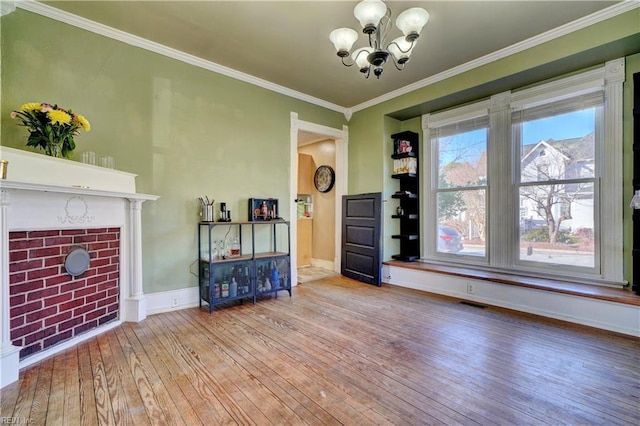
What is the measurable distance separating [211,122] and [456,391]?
12.3 feet

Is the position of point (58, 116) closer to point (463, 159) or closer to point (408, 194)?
point (408, 194)

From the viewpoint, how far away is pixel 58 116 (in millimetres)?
2271

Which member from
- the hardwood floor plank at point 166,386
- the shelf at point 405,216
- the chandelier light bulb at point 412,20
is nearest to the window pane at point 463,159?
the shelf at point 405,216

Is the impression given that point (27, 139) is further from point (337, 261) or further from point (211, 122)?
point (337, 261)

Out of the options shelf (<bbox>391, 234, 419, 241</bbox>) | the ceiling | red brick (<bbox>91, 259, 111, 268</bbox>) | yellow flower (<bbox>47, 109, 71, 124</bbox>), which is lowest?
red brick (<bbox>91, 259, 111, 268</bbox>)

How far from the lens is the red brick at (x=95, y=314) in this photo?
2.56m

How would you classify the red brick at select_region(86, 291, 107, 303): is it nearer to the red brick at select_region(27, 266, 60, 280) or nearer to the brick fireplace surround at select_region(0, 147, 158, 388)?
the brick fireplace surround at select_region(0, 147, 158, 388)

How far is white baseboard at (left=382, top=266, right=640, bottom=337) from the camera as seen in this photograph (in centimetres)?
267

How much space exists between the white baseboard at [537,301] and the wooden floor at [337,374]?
0.44 ft

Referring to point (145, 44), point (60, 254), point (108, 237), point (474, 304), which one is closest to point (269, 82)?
point (145, 44)

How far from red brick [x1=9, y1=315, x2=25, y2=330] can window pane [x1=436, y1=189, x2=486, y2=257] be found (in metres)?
4.82

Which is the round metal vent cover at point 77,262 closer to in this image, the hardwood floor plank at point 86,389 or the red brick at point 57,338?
the red brick at point 57,338

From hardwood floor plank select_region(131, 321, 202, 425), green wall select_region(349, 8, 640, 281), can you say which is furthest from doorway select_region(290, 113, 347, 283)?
hardwood floor plank select_region(131, 321, 202, 425)

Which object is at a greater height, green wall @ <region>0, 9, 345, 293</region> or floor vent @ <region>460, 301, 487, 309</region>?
green wall @ <region>0, 9, 345, 293</region>
